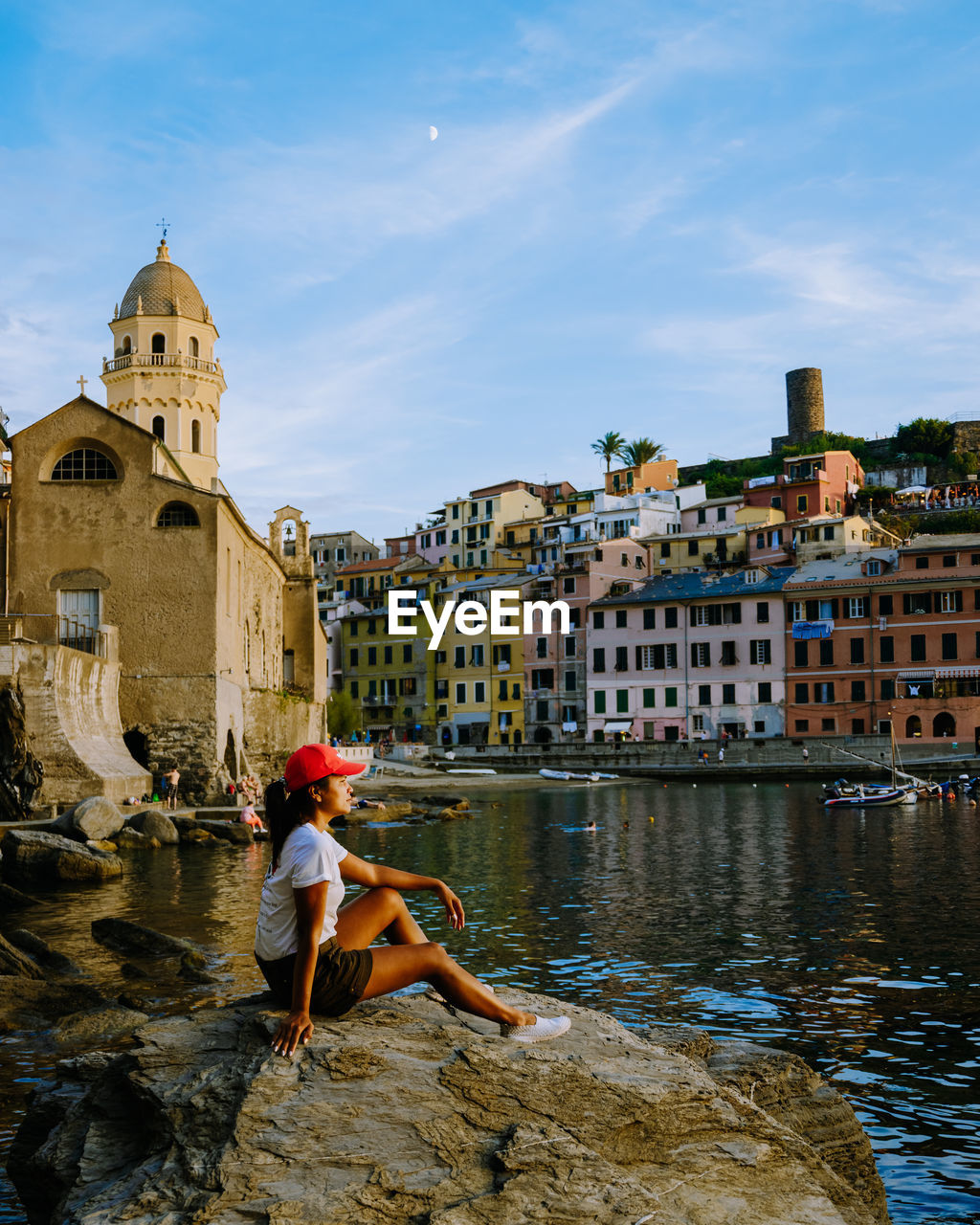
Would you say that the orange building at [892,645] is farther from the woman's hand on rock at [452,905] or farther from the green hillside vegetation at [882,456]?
the woman's hand on rock at [452,905]

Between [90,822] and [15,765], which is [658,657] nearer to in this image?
[15,765]

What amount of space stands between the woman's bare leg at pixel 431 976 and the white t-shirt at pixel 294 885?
310 millimetres

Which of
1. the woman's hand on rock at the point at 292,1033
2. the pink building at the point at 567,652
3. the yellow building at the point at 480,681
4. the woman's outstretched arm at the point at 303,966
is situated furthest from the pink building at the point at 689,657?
the woman's hand on rock at the point at 292,1033

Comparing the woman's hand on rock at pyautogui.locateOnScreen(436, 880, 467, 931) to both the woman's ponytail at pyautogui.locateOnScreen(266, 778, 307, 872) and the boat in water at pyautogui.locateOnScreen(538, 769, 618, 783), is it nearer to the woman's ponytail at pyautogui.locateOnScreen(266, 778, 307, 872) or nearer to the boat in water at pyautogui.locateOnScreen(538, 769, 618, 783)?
the woman's ponytail at pyautogui.locateOnScreen(266, 778, 307, 872)

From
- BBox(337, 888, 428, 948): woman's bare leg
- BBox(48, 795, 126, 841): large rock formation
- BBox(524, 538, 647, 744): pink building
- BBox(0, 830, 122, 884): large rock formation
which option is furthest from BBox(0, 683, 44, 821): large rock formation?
BBox(524, 538, 647, 744): pink building

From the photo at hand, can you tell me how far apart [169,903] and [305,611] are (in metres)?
44.2

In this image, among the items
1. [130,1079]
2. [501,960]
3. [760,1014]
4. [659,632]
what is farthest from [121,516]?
[659,632]

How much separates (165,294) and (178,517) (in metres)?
23.3

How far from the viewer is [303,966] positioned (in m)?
5.87

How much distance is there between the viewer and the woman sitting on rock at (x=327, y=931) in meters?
6.01

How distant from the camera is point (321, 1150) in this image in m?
4.82

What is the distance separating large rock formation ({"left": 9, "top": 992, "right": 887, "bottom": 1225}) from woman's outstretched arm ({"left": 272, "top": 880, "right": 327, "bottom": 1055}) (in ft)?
0.25

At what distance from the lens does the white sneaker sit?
6055 millimetres

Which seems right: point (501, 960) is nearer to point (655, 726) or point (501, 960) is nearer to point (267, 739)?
point (267, 739)
